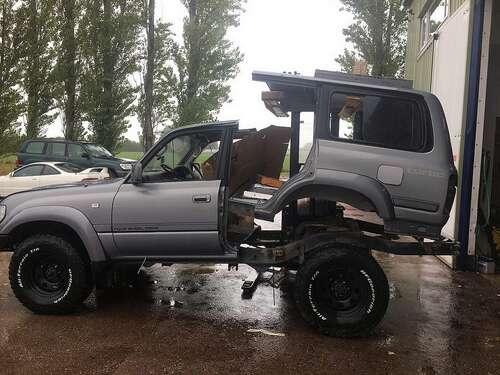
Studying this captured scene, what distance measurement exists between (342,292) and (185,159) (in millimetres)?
2115

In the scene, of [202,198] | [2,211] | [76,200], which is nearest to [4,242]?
[2,211]

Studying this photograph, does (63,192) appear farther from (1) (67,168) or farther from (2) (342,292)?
(1) (67,168)

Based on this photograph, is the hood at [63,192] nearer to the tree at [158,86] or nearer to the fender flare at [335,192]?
the fender flare at [335,192]

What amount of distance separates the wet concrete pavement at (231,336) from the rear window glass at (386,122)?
1808 mm

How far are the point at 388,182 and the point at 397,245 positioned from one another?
693 millimetres

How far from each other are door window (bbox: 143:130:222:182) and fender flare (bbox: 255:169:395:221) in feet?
2.51

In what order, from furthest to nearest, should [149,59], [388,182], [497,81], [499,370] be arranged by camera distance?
[149,59], [497,81], [388,182], [499,370]

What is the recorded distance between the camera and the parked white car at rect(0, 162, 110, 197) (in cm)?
1289

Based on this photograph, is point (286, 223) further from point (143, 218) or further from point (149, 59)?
point (149, 59)

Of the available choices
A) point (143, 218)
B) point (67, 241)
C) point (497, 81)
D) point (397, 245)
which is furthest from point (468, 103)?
point (67, 241)

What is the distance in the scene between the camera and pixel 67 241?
511cm

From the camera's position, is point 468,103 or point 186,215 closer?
point 186,215

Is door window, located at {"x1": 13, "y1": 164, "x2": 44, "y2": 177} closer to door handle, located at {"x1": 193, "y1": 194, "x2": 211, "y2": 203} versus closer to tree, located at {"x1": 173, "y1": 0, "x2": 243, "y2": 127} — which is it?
door handle, located at {"x1": 193, "y1": 194, "x2": 211, "y2": 203}

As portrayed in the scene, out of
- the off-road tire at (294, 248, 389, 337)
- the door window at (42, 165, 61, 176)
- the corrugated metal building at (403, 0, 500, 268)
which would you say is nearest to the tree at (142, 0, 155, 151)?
the door window at (42, 165, 61, 176)
